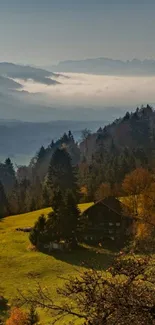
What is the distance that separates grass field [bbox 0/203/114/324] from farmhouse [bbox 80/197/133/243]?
3.63 m

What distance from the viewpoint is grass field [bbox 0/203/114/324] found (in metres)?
40.6

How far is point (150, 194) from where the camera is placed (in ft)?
172

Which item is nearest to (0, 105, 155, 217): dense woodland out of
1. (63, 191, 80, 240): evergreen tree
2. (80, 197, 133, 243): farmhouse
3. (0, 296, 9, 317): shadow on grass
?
(80, 197, 133, 243): farmhouse

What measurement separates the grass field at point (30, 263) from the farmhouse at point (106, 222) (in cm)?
363

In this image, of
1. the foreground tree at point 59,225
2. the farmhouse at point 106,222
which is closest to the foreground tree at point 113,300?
the foreground tree at point 59,225

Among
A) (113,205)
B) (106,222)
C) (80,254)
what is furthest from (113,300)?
(113,205)

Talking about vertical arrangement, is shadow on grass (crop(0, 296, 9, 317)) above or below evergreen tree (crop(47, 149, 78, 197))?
below

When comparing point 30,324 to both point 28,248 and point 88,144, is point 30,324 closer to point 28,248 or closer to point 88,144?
point 28,248

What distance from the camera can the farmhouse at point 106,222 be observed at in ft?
185

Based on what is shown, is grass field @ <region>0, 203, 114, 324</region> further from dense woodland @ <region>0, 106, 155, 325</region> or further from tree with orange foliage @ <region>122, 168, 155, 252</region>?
tree with orange foliage @ <region>122, 168, 155, 252</region>

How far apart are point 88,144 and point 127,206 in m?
104

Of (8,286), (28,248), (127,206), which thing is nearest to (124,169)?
(127,206)

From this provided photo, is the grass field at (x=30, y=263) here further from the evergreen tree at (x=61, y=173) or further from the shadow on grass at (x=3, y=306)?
the evergreen tree at (x=61, y=173)

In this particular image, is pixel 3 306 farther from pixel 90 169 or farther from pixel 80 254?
pixel 90 169
